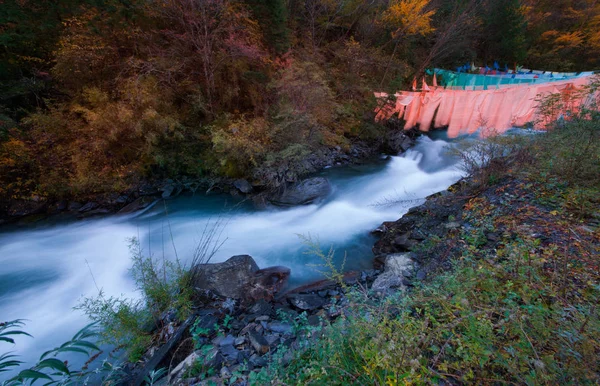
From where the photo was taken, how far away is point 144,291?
364 centimetres

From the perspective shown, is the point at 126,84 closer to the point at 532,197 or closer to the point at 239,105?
the point at 239,105

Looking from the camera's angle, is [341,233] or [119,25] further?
[119,25]

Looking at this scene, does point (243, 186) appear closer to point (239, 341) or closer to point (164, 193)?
point (164, 193)

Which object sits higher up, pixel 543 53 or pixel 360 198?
pixel 543 53

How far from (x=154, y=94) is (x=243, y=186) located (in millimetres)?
3600

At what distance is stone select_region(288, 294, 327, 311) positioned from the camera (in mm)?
3829

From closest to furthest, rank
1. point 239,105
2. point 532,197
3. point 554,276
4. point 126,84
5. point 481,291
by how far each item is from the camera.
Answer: point 554,276 < point 481,291 < point 532,197 < point 126,84 < point 239,105

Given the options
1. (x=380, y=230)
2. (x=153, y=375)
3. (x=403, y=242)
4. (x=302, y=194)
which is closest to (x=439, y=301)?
(x=153, y=375)

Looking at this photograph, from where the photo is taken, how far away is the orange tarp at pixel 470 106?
777cm

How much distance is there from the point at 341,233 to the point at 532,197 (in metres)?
3.57

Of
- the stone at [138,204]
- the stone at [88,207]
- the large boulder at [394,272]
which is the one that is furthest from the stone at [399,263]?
the stone at [88,207]

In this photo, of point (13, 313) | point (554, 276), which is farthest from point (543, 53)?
point (13, 313)

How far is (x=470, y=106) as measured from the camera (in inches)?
350

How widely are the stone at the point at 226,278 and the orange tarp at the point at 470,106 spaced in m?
6.89
